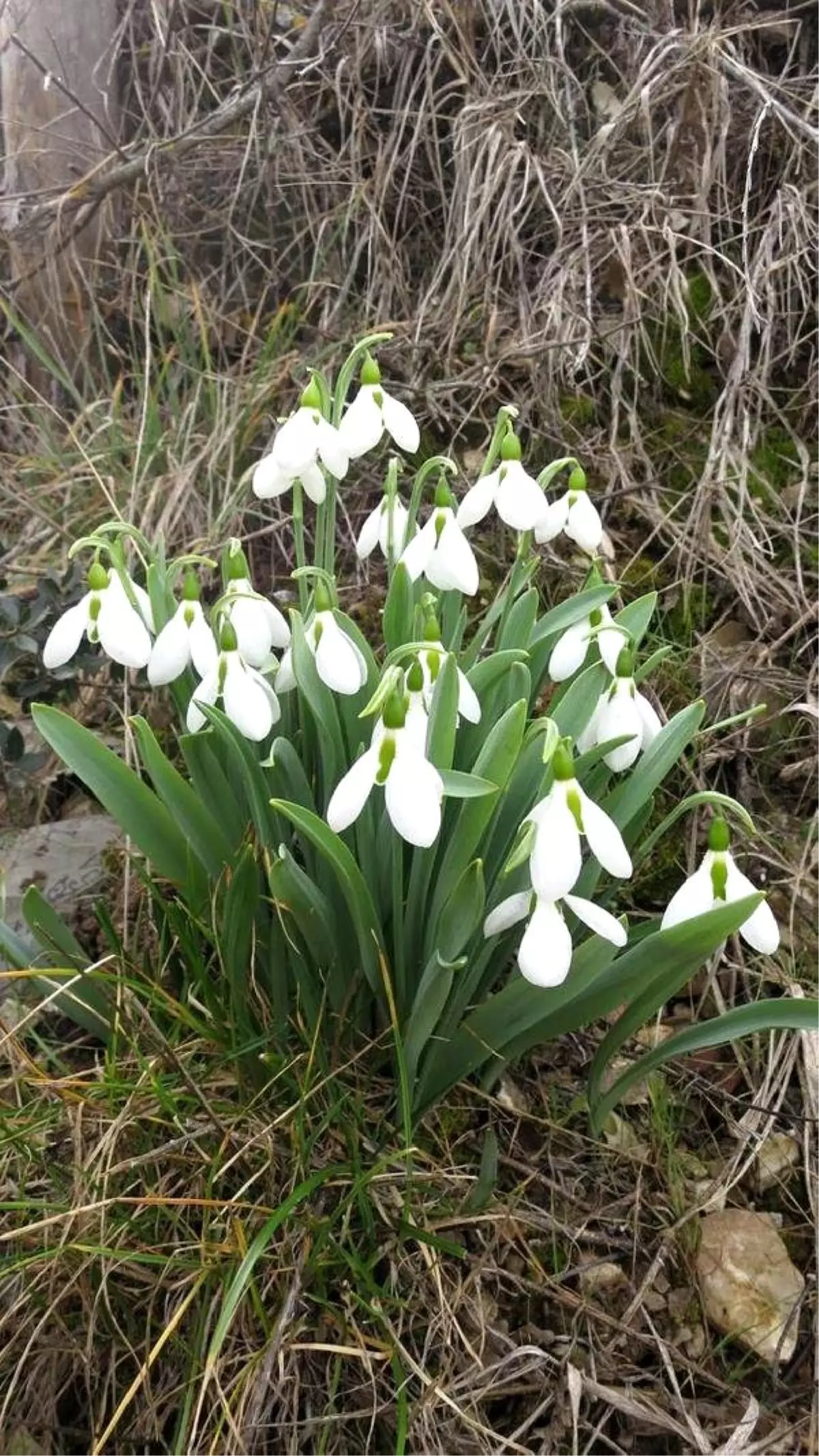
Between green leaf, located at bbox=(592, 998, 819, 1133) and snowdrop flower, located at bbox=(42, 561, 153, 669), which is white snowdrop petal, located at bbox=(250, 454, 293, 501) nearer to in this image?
snowdrop flower, located at bbox=(42, 561, 153, 669)

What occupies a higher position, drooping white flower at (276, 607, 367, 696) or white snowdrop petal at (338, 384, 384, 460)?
white snowdrop petal at (338, 384, 384, 460)

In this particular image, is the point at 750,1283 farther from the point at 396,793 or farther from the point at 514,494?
the point at 514,494

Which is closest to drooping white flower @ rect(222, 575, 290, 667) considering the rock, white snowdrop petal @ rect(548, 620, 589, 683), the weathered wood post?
white snowdrop petal @ rect(548, 620, 589, 683)

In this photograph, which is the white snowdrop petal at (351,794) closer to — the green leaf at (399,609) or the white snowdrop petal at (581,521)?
the green leaf at (399,609)

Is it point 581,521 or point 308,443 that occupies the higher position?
point 308,443

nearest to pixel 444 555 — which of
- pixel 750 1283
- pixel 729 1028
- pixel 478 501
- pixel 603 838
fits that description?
pixel 478 501

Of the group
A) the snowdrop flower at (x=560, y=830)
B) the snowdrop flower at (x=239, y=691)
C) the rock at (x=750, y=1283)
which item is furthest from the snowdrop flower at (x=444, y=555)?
the rock at (x=750, y=1283)

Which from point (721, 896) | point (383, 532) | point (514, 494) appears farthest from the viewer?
point (383, 532)

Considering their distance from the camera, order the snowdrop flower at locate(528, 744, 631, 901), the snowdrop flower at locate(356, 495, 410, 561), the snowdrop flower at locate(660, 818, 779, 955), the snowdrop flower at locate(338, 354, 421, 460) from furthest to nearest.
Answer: the snowdrop flower at locate(356, 495, 410, 561), the snowdrop flower at locate(338, 354, 421, 460), the snowdrop flower at locate(660, 818, 779, 955), the snowdrop flower at locate(528, 744, 631, 901)
